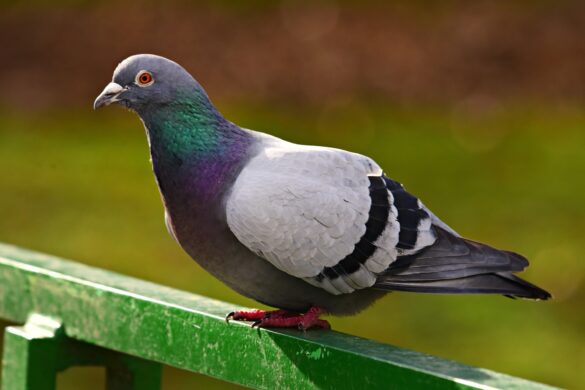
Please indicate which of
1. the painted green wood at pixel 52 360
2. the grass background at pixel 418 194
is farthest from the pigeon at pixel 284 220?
the grass background at pixel 418 194

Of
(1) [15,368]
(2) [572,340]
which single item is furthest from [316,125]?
(1) [15,368]

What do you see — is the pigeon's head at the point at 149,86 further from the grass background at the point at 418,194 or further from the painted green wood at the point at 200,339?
the grass background at the point at 418,194

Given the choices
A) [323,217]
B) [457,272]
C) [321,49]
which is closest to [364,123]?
[321,49]

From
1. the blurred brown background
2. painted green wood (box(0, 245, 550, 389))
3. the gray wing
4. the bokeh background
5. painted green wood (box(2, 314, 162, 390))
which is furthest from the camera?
the blurred brown background

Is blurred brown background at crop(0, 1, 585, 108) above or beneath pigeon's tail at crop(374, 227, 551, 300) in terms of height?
above

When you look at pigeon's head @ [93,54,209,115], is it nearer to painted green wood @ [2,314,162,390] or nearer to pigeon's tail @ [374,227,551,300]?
pigeon's tail @ [374,227,551,300]

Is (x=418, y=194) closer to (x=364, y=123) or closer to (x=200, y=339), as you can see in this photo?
(x=364, y=123)

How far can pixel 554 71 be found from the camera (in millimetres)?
12078

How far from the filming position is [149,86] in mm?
3172

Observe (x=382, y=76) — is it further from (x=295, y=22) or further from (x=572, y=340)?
(x=572, y=340)

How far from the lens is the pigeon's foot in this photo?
122 inches

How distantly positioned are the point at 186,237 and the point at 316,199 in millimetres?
345

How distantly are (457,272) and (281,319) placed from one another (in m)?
0.47

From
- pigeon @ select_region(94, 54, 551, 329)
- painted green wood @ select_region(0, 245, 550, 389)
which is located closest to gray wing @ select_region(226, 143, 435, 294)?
pigeon @ select_region(94, 54, 551, 329)
